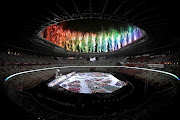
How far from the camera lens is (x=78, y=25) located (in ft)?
143

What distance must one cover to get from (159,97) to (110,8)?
397 inches

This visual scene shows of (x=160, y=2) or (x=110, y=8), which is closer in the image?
(x=160, y=2)

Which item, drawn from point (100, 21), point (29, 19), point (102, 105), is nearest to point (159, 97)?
point (102, 105)

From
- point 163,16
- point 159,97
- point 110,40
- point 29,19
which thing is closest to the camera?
point 159,97

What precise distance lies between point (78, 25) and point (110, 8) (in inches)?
1453

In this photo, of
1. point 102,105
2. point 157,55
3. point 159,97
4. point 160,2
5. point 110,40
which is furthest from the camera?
point 110,40

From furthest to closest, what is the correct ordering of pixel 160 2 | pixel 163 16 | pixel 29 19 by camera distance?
pixel 29 19
pixel 163 16
pixel 160 2

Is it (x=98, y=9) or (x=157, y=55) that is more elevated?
(x=98, y=9)

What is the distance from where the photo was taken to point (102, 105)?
13008mm

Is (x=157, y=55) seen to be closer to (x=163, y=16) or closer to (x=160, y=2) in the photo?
(x=163, y=16)

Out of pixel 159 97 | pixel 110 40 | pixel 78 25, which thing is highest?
pixel 78 25

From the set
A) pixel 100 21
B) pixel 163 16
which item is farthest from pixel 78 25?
pixel 163 16

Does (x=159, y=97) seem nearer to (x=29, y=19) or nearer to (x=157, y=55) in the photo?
(x=29, y=19)

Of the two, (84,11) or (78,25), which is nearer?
(84,11)
